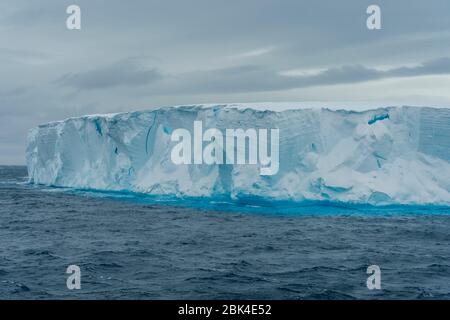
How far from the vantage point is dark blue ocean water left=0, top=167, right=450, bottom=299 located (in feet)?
28.1

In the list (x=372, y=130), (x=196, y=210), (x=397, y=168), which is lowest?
(x=196, y=210)

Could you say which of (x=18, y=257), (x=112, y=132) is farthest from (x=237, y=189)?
(x=18, y=257)

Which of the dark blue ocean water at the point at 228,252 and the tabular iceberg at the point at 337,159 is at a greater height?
the tabular iceberg at the point at 337,159

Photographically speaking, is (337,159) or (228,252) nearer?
(228,252)

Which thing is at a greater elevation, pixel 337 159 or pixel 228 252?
pixel 337 159

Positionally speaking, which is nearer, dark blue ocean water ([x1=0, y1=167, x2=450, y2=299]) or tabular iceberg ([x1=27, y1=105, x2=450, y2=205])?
dark blue ocean water ([x1=0, y1=167, x2=450, y2=299])

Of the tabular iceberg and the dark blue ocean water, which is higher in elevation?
the tabular iceberg

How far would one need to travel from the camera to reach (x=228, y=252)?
11.8 metres

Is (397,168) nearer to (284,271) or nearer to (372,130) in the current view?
(372,130)

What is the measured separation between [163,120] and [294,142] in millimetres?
5829

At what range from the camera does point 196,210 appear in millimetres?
19578

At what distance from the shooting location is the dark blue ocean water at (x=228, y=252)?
8.56 metres

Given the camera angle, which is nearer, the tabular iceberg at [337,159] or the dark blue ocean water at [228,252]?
the dark blue ocean water at [228,252]
